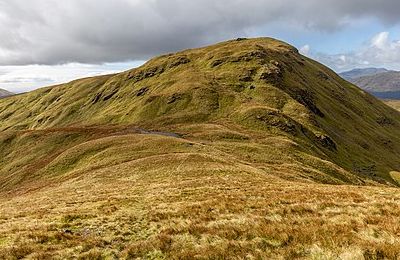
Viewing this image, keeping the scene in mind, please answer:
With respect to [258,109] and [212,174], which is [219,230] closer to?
[212,174]

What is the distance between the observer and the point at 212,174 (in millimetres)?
44938

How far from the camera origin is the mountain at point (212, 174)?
1534cm

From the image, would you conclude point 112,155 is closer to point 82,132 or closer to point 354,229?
point 82,132

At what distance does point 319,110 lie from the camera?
15088 cm

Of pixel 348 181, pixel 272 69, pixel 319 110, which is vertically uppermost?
pixel 272 69

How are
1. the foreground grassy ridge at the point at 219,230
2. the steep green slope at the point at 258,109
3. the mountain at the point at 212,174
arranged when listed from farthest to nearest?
1. the steep green slope at the point at 258,109
2. the mountain at the point at 212,174
3. the foreground grassy ridge at the point at 219,230

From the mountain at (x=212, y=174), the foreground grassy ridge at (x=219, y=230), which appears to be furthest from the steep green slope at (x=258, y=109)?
the foreground grassy ridge at (x=219, y=230)

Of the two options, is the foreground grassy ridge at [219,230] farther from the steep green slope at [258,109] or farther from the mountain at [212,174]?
the steep green slope at [258,109]

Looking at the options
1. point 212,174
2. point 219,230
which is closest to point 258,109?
point 212,174

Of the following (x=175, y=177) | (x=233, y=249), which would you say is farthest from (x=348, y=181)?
(x=233, y=249)

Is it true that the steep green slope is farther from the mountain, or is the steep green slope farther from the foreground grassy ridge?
the foreground grassy ridge

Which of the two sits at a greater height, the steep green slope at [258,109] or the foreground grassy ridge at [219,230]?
the steep green slope at [258,109]

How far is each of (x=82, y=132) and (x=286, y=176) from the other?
6576 cm

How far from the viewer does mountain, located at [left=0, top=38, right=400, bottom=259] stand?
1534cm
